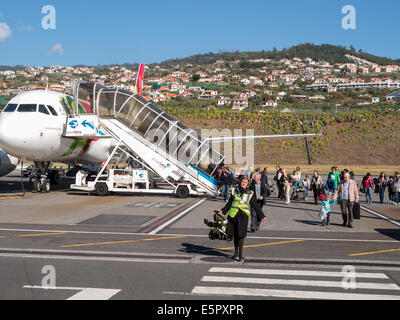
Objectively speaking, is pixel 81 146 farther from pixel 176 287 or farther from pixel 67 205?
pixel 176 287

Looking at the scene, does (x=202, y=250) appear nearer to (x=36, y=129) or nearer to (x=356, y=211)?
(x=356, y=211)

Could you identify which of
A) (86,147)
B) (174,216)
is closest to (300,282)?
(174,216)

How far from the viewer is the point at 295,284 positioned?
8109 mm

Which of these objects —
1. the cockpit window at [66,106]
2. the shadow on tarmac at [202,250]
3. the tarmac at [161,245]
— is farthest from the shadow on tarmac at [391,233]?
the cockpit window at [66,106]

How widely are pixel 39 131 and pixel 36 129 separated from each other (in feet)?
0.61

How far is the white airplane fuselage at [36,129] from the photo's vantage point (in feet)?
65.9

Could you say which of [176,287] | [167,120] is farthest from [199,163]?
[176,287]

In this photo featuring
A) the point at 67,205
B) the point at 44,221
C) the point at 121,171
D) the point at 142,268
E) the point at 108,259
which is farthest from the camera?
the point at 121,171

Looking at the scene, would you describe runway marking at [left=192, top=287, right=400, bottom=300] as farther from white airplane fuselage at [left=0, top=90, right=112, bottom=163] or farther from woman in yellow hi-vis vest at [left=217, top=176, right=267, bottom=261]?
white airplane fuselage at [left=0, top=90, right=112, bottom=163]

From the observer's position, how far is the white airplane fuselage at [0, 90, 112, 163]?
2009 centimetres

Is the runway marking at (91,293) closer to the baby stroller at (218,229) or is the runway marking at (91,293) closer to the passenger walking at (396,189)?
the baby stroller at (218,229)

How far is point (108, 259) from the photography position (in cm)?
1000
